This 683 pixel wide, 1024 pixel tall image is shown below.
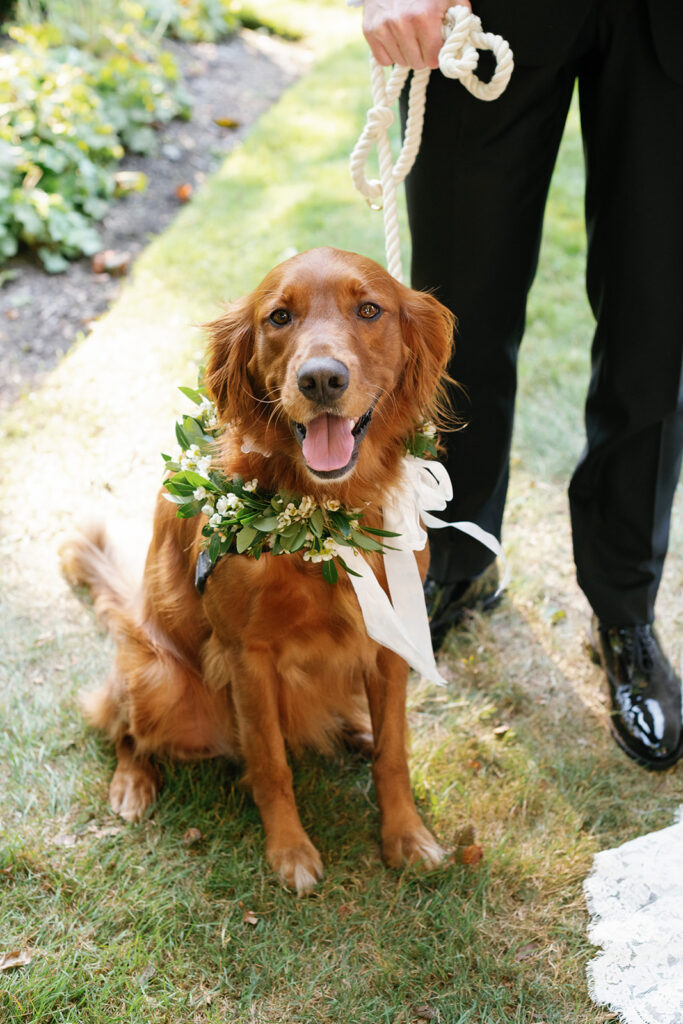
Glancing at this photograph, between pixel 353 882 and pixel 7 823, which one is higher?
pixel 353 882

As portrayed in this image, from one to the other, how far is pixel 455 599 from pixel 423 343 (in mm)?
1231

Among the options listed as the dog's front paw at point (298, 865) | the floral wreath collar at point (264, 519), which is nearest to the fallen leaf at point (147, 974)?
the dog's front paw at point (298, 865)

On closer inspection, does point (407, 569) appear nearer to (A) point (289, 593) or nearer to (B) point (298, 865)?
(A) point (289, 593)

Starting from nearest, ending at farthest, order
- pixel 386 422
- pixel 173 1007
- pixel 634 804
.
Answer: pixel 173 1007 < pixel 386 422 < pixel 634 804

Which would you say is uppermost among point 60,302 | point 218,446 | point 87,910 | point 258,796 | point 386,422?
point 386,422

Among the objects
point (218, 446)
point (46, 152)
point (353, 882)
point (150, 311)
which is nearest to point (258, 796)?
point (353, 882)

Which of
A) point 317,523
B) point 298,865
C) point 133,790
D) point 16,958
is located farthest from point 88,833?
point 317,523

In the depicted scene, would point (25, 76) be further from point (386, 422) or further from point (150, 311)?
point (386, 422)

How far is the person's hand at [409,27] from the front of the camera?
7.02ft

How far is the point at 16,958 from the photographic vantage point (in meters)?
2.21

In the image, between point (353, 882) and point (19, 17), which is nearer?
point (353, 882)

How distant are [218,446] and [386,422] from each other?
45 cm

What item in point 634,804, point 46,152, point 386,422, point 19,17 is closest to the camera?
point 386,422

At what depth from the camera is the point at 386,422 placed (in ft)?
7.58
